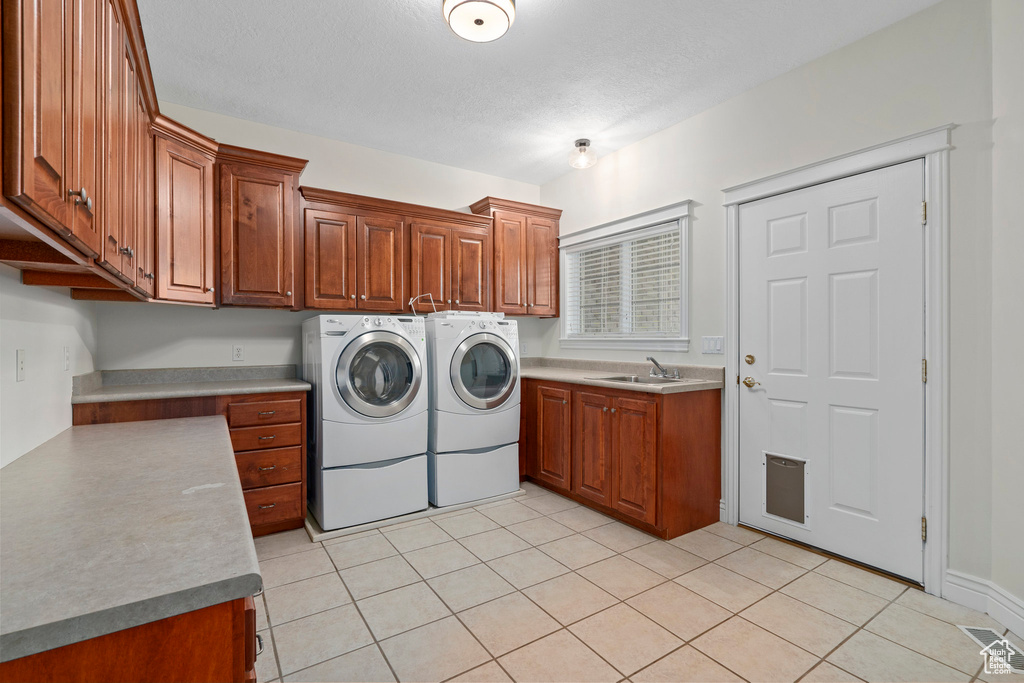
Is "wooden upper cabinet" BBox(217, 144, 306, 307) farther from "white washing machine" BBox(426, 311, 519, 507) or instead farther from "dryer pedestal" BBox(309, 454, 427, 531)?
"dryer pedestal" BBox(309, 454, 427, 531)

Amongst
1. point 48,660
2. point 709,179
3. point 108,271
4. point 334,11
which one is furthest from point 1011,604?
point 334,11

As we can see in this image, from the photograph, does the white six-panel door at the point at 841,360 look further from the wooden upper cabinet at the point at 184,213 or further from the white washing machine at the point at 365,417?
the wooden upper cabinet at the point at 184,213

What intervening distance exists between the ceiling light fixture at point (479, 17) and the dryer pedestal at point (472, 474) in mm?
2443

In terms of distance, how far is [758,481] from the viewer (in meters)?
2.87

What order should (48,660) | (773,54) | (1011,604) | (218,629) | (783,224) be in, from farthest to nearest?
(783,224)
(773,54)
(1011,604)
(218,629)
(48,660)

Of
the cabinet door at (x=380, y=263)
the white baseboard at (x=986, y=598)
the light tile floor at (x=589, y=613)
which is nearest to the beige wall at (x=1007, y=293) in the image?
the white baseboard at (x=986, y=598)

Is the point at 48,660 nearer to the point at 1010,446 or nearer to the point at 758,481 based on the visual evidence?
the point at 1010,446

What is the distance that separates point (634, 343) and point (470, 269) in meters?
1.44

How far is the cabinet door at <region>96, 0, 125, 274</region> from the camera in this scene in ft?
4.16

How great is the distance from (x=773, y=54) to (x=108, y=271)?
123 inches

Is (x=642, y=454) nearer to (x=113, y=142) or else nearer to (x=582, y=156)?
(x=582, y=156)

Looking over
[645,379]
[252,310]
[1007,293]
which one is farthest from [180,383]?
[1007,293]

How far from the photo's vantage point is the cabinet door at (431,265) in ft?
12.1

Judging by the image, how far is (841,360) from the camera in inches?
98.3
